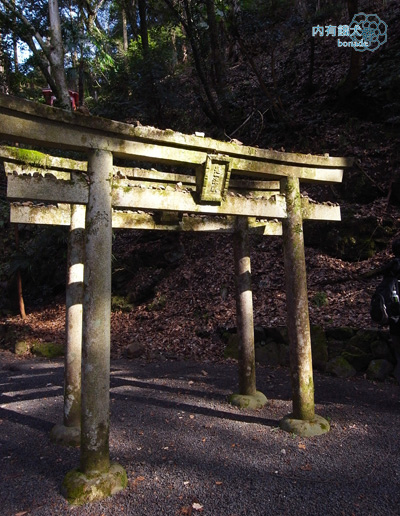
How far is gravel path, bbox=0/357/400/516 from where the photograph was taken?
3.19 m

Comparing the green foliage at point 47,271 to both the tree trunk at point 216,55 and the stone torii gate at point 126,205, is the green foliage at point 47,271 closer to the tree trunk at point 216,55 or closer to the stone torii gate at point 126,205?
the tree trunk at point 216,55

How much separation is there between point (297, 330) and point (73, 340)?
2.76m

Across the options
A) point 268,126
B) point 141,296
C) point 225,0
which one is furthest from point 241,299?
point 225,0

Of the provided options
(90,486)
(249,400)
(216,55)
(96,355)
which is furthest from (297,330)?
(216,55)

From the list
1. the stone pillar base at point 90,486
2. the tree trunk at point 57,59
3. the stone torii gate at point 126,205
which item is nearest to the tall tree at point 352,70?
the stone torii gate at point 126,205

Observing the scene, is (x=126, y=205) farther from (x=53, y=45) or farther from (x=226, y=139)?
(x=53, y=45)

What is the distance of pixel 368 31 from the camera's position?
1331 cm

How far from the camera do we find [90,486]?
3.22 m

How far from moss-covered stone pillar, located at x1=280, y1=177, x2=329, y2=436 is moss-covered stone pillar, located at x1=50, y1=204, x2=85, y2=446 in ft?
8.40

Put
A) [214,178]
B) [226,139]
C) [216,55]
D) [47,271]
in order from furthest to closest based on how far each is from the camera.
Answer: [47,271] < [216,55] < [226,139] < [214,178]

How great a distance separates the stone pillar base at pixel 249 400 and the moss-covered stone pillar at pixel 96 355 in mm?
2498

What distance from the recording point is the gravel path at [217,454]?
319 centimetres

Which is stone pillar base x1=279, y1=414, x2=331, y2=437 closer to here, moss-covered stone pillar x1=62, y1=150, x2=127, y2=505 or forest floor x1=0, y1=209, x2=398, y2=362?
moss-covered stone pillar x1=62, y1=150, x2=127, y2=505

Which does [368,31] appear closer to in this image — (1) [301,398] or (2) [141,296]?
(2) [141,296]
